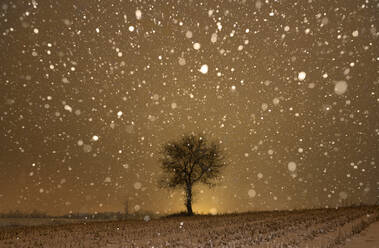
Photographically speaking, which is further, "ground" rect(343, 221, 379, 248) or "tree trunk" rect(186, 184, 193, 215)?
"tree trunk" rect(186, 184, 193, 215)

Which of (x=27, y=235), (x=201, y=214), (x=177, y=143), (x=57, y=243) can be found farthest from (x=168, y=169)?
(x=57, y=243)

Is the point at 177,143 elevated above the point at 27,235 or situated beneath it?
elevated above

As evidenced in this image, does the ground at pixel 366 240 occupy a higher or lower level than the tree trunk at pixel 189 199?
lower

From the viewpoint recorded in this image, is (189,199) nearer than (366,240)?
No

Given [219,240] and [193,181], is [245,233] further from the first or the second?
[193,181]

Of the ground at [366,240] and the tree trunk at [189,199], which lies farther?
the tree trunk at [189,199]

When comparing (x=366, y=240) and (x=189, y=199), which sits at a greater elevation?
(x=189, y=199)

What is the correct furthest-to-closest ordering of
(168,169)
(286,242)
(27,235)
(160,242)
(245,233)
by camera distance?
(168,169)
(27,235)
(245,233)
(160,242)
(286,242)

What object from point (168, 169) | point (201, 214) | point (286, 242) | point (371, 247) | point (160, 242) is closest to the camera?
Result: point (371, 247)

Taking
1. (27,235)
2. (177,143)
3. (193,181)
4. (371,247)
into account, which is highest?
(177,143)

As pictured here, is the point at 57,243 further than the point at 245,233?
No

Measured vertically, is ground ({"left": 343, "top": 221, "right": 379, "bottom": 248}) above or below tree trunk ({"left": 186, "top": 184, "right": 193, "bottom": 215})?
below

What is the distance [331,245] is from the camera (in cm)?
1576

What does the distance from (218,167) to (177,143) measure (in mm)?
5160
